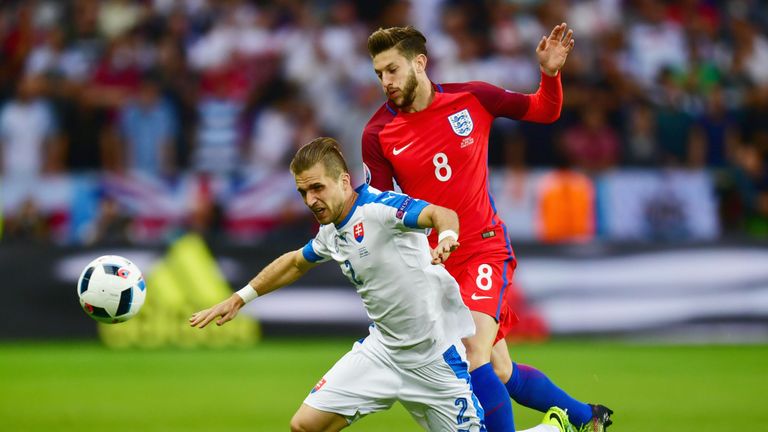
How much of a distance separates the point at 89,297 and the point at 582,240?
8.56 metres

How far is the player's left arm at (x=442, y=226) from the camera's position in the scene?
522cm

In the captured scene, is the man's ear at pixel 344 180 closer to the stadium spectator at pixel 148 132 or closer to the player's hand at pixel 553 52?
the player's hand at pixel 553 52

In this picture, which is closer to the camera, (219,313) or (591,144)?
(219,313)

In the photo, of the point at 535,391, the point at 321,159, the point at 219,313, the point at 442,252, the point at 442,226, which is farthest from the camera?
the point at 535,391

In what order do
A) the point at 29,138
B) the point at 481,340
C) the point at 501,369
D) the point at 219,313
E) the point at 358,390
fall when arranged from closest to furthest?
the point at 358,390 → the point at 219,313 → the point at 481,340 → the point at 501,369 → the point at 29,138

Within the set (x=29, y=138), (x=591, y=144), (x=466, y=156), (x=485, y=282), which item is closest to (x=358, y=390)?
(x=485, y=282)

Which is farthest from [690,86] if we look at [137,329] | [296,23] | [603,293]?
[137,329]

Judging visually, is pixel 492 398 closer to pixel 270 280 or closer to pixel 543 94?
pixel 270 280

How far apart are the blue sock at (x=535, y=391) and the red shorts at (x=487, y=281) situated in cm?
26

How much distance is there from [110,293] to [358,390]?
153 cm

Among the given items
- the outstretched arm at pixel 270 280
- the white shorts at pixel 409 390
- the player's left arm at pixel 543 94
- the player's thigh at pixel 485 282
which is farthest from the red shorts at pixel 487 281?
the outstretched arm at pixel 270 280

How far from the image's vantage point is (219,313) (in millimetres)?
6277

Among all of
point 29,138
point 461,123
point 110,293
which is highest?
point 29,138

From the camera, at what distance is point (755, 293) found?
534 inches
